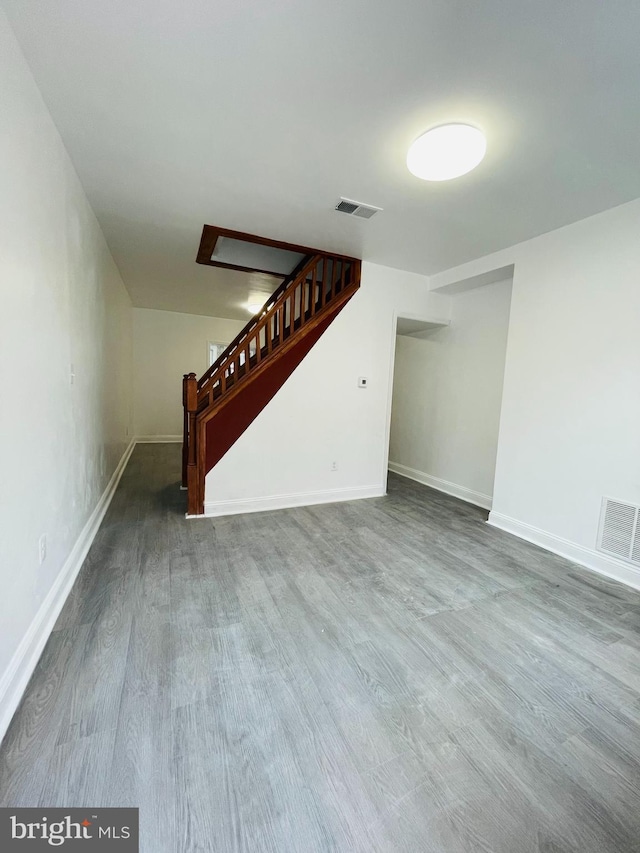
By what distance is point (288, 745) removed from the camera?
123 cm

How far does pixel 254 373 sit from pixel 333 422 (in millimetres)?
1084

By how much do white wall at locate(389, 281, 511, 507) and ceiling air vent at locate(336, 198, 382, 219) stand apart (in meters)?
2.03

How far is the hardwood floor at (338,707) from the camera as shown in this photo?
103 centimetres

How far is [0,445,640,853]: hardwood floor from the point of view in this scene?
1.03 metres

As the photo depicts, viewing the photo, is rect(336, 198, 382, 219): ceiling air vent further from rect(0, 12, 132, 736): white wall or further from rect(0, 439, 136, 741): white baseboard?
rect(0, 439, 136, 741): white baseboard

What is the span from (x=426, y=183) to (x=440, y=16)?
3.29ft

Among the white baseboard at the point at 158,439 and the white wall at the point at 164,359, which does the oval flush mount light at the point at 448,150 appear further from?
the white baseboard at the point at 158,439

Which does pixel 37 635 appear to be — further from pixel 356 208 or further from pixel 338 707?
pixel 356 208

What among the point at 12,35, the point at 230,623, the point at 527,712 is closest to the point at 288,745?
the point at 230,623

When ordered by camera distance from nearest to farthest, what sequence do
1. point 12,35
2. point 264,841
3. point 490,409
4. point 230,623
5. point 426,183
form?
point 264,841 < point 12,35 < point 230,623 < point 426,183 < point 490,409

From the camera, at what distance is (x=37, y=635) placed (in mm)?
1578

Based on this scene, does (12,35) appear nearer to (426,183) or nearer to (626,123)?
(426,183)

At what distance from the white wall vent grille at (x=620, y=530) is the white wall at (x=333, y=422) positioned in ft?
7.16

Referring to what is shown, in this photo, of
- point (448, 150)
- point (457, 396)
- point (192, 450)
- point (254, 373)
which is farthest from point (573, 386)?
point (192, 450)
